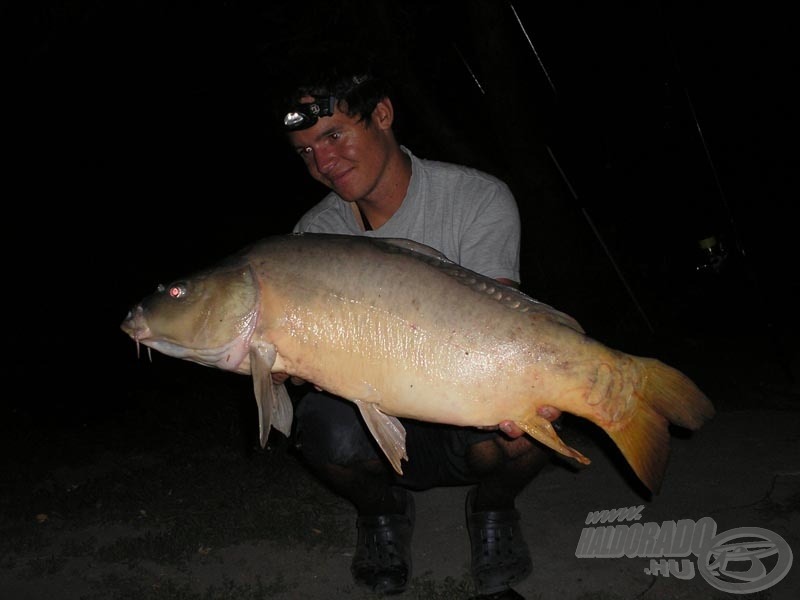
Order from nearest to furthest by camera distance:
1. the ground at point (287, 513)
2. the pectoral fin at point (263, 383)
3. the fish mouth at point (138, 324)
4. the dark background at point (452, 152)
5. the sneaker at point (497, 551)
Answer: the pectoral fin at point (263, 383) → the fish mouth at point (138, 324) → the sneaker at point (497, 551) → the ground at point (287, 513) → the dark background at point (452, 152)

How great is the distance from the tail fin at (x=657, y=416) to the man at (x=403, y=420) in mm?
577

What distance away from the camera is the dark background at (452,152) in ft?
22.4

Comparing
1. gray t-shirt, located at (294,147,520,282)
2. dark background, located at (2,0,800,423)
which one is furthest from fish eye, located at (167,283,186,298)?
dark background, located at (2,0,800,423)

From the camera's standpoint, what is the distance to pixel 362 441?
9.62ft

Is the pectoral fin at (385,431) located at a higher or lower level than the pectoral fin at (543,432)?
higher

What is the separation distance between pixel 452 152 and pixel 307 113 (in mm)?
4224

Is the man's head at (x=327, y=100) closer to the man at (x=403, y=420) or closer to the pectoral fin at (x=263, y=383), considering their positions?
the man at (x=403, y=420)

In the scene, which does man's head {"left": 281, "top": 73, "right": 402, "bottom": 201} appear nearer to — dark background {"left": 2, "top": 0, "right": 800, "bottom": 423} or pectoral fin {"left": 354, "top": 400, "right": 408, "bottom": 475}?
dark background {"left": 2, "top": 0, "right": 800, "bottom": 423}

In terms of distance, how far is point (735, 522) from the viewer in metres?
2.96

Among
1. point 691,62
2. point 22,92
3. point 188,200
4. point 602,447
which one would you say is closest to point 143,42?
point 22,92

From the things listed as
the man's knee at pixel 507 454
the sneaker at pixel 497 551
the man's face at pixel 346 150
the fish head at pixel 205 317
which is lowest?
the sneaker at pixel 497 551

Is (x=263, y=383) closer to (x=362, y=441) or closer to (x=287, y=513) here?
(x=362, y=441)

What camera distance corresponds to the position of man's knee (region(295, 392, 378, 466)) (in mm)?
2910

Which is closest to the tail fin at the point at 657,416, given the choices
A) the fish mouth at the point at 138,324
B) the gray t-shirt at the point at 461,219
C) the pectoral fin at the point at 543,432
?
the pectoral fin at the point at 543,432
